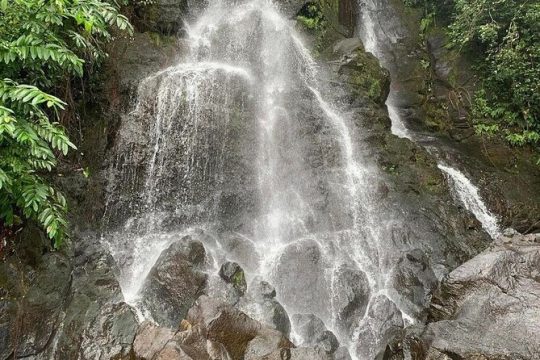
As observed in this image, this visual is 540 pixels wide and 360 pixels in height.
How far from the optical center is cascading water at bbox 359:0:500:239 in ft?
39.3

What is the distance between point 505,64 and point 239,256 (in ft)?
38.2

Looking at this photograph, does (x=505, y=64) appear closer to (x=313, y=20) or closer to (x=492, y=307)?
(x=313, y=20)

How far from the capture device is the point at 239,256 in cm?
911

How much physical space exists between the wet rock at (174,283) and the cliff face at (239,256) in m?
0.02

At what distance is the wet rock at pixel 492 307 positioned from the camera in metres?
Answer: 5.34

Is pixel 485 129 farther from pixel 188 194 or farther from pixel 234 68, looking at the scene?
pixel 188 194

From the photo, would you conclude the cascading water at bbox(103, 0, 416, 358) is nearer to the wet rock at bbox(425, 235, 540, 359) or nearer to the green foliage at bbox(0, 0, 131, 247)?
the wet rock at bbox(425, 235, 540, 359)

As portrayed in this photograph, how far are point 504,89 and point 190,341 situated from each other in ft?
46.9

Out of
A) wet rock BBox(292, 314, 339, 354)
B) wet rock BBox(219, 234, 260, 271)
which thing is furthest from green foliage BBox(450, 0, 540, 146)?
wet rock BBox(292, 314, 339, 354)

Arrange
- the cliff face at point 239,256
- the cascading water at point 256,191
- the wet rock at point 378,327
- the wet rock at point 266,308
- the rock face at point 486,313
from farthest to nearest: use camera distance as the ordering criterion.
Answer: the cascading water at point 256,191
the wet rock at point 378,327
the wet rock at point 266,308
the cliff face at point 239,256
the rock face at point 486,313

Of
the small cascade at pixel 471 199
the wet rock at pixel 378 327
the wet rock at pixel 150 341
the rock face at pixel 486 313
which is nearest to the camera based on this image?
the rock face at pixel 486 313

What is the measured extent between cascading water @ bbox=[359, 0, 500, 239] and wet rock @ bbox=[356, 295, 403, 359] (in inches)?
208

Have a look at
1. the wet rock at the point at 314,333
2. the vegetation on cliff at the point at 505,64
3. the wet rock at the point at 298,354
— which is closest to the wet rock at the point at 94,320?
the wet rock at the point at 298,354

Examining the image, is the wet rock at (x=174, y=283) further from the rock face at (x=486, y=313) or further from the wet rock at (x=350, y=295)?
the rock face at (x=486, y=313)
